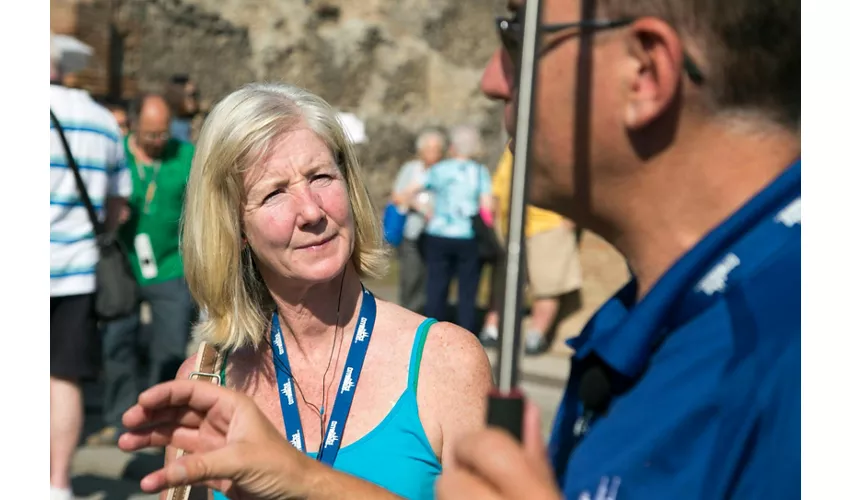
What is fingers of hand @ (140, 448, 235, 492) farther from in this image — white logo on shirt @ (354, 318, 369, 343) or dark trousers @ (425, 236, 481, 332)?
dark trousers @ (425, 236, 481, 332)

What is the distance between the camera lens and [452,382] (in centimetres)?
247

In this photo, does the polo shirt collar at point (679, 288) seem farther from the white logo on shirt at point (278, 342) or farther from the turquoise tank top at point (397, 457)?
the white logo on shirt at point (278, 342)

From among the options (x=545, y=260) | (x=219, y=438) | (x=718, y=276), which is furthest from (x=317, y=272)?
(x=545, y=260)

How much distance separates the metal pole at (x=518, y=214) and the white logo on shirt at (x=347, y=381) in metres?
1.27

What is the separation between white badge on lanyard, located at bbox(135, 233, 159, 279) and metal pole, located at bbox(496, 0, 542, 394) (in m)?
5.03

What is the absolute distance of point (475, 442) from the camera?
1.18 meters

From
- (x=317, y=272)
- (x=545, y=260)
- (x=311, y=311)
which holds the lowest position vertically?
(x=545, y=260)

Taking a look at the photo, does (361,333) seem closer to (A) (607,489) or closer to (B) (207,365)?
(B) (207,365)

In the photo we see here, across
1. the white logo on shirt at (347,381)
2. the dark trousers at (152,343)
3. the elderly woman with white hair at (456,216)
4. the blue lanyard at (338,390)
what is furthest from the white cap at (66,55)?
the white logo on shirt at (347,381)

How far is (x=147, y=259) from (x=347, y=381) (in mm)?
3813

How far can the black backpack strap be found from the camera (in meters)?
4.88

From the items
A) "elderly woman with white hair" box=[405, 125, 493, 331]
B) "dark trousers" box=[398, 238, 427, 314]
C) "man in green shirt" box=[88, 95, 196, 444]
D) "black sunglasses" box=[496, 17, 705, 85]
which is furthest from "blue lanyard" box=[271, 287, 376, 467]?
"dark trousers" box=[398, 238, 427, 314]

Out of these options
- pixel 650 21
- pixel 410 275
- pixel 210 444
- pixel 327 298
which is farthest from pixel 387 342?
pixel 410 275

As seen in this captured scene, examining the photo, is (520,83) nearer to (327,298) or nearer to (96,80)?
(327,298)
